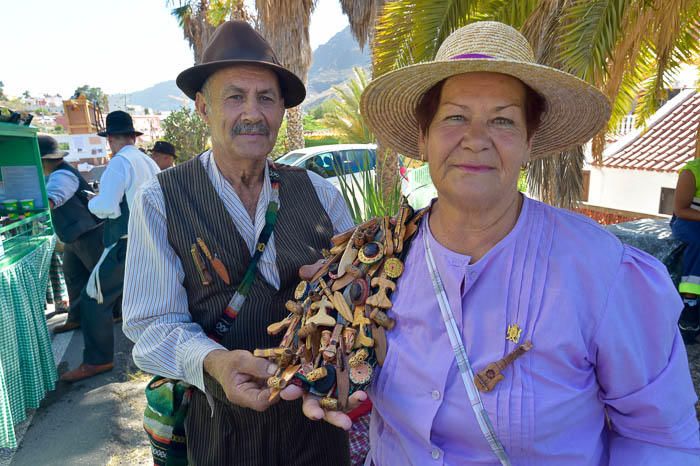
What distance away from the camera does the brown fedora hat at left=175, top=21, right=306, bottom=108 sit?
1704 mm

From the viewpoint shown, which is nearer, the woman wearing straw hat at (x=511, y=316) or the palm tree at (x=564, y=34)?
the woman wearing straw hat at (x=511, y=316)

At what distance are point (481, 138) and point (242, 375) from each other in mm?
918

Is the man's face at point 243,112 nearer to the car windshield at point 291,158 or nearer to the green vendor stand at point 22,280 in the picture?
the green vendor stand at point 22,280

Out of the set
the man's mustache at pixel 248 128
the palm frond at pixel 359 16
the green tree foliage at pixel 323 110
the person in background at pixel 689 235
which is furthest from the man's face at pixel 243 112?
the green tree foliage at pixel 323 110

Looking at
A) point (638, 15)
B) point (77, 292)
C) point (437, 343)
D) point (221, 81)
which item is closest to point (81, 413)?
point (77, 292)

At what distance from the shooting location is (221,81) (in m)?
1.75

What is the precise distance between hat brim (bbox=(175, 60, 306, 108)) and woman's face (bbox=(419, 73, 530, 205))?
78 cm

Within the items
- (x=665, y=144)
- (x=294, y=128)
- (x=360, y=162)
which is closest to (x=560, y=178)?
(x=360, y=162)

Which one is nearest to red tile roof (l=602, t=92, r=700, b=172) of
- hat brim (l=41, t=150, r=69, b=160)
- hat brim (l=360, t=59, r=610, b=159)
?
hat brim (l=360, t=59, r=610, b=159)

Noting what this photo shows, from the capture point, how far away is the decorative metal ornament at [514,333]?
3.73 ft

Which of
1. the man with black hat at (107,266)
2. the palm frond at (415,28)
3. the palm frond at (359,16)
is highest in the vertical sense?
the palm frond at (359,16)

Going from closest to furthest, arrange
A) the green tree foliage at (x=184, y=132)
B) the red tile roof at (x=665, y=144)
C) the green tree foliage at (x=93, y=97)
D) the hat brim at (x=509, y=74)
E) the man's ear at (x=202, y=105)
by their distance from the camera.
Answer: the hat brim at (x=509, y=74) → the man's ear at (x=202, y=105) → the red tile roof at (x=665, y=144) → the green tree foliage at (x=184, y=132) → the green tree foliage at (x=93, y=97)

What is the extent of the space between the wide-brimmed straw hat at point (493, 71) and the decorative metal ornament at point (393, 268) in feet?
1.70

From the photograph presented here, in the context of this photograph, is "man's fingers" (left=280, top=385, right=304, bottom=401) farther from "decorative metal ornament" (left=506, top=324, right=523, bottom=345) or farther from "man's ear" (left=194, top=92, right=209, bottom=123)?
"man's ear" (left=194, top=92, right=209, bottom=123)
